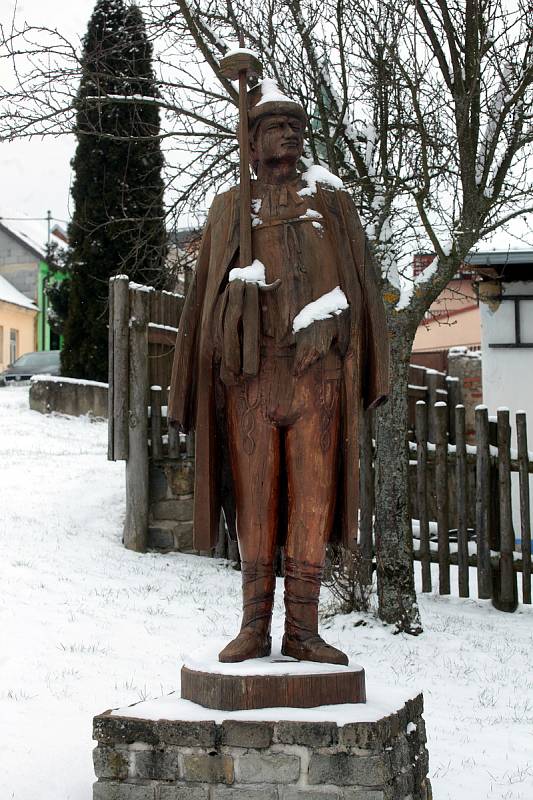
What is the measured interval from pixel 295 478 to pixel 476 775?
1.75 metres

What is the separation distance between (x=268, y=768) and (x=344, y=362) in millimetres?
1532

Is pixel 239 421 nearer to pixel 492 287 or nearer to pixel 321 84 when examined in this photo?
pixel 321 84

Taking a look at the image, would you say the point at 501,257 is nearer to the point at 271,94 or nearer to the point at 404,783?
the point at 271,94

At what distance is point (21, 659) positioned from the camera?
214 inches

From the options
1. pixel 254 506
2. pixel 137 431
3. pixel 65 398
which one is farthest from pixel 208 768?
pixel 65 398

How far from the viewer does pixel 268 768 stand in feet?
11.2

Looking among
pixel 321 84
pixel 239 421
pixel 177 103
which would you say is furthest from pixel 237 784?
pixel 177 103

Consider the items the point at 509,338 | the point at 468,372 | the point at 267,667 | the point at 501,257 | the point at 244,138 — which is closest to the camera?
the point at 267,667

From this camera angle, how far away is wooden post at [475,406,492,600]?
24.9 ft

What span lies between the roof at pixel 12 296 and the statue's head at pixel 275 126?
83.3ft

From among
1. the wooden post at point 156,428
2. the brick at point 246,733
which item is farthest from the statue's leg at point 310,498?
the wooden post at point 156,428

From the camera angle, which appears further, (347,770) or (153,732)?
(153,732)

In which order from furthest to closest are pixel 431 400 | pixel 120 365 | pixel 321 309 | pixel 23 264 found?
1. pixel 23 264
2. pixel 431 400
3. pixel 120 365
4. pixel 321 309

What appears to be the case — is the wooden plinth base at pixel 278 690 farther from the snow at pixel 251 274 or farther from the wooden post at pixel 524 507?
the wooden post at pixel 524 507
